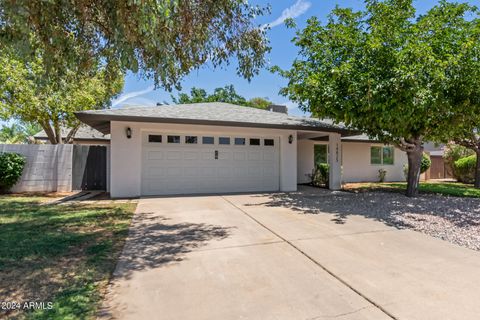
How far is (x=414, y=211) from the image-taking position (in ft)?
25.2

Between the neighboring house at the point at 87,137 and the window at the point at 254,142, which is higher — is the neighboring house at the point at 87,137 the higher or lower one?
the higher one

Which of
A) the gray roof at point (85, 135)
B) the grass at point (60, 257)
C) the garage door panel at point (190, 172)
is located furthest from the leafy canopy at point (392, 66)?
the gray roof at point (85, 135)

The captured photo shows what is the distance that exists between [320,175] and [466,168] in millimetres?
9537

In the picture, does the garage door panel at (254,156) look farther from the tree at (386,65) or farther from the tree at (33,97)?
the tree at (33,97)

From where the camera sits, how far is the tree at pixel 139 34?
4043mm

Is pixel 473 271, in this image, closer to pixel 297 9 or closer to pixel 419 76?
pixel 419 76

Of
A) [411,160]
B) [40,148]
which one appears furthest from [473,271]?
[40,148]

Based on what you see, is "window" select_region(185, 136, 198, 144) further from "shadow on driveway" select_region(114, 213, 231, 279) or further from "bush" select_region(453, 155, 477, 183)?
"bush" select_region(453, 155, 477, 183)

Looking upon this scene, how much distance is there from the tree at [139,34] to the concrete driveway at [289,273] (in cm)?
296

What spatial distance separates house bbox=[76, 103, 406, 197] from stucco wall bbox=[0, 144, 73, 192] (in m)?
1.92

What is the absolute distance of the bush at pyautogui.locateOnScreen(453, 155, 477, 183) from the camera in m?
16.5

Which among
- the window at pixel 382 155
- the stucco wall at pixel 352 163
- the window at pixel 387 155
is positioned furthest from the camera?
the window at pixel 387 155

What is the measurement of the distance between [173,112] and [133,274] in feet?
25.8

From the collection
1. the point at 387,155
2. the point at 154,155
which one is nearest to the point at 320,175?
the point at 387,155
